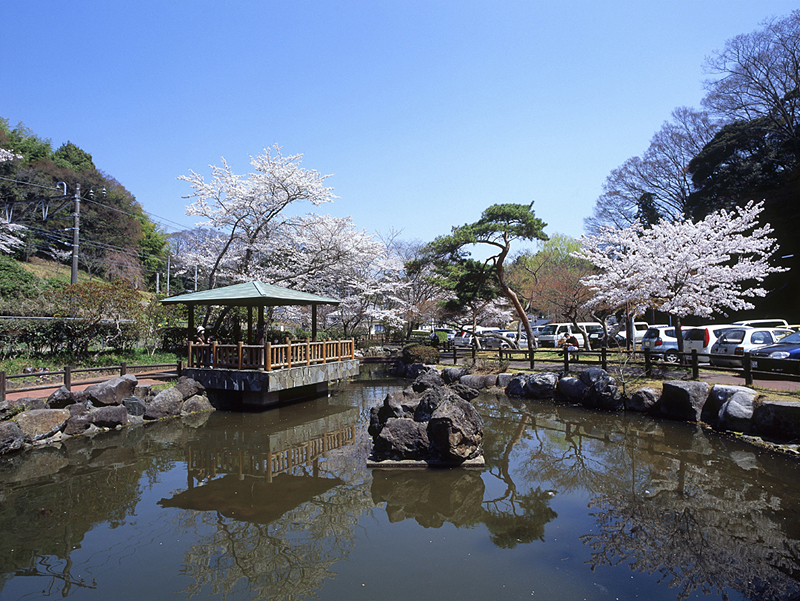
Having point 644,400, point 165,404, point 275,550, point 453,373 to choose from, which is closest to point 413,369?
point 453,373

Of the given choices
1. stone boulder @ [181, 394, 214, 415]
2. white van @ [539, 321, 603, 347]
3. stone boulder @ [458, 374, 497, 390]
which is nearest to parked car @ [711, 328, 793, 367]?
stone boulder @ [458, 374, 497, 390]

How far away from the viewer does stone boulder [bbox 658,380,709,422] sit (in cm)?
1018

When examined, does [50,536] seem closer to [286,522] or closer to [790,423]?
[286,522]

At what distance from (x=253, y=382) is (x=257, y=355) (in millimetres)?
950

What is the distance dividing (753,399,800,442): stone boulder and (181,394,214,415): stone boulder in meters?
12.9

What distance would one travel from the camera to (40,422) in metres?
8.98

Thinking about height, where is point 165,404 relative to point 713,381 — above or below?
below

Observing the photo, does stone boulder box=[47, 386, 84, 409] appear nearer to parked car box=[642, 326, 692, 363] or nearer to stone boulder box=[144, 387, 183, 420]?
stone boulder box=[144, 387, 183, 420]

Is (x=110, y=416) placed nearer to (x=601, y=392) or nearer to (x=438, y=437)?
(x=438, y=437)

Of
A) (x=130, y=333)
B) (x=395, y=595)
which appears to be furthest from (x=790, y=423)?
(x=130, y=333)

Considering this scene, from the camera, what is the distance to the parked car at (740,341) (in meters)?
13.2

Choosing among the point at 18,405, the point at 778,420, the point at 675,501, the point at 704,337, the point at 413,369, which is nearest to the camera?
the point at 675,501

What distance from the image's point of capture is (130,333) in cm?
1560

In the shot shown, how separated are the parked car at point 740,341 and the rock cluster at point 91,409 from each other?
1498 cm
